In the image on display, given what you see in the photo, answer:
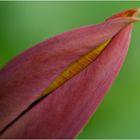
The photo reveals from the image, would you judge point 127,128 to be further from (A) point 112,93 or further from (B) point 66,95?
(B) point 66,95

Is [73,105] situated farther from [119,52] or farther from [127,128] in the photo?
[127,128]

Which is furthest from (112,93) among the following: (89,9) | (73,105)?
(73,105)

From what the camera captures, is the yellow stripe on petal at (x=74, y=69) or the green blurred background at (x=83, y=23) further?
the green blurred background at (x=83, y=23)

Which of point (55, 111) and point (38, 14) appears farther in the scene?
point (38, 14)

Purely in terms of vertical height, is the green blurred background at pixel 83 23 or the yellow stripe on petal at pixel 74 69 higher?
the yellow stripe on petal at pixel 74 69

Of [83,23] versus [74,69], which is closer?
[74,69]

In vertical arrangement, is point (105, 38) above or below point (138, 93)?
above
